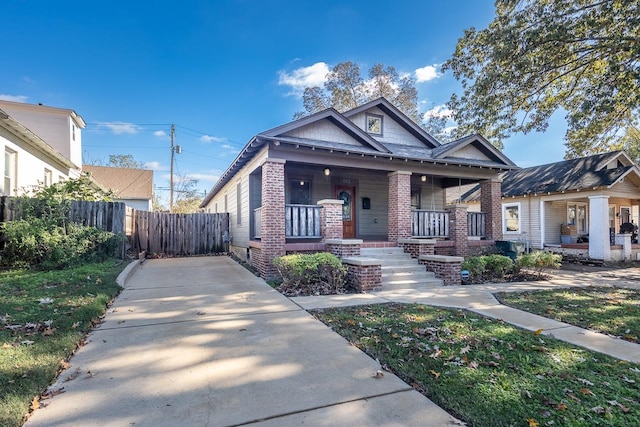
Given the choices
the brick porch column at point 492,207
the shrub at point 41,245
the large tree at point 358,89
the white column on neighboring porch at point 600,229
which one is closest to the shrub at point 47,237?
the shrub at point 41,245

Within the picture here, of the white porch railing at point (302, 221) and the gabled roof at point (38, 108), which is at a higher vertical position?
the gabled roof at point (38, 108)

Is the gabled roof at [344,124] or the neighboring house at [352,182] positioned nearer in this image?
the neighboring house at [352,182]

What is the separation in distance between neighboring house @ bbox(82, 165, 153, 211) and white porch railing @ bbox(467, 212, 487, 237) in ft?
77.9

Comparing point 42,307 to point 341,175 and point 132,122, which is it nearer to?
point 341,175

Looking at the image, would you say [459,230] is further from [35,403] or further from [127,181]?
[127,181]

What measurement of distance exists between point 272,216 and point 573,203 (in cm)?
1715

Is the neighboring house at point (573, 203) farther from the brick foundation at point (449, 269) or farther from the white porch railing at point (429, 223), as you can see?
the brick foundation at point (449, 269)

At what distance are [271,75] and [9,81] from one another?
11706mm

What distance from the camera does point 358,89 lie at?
24641mm

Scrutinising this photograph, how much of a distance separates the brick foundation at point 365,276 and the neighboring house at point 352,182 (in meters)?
1.67

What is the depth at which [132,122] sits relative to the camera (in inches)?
1087

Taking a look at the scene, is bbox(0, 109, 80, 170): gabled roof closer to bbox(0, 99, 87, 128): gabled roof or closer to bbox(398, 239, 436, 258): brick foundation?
bbox(0, 99, 87, 128): gabled roof

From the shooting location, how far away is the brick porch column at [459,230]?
10305 millimetres

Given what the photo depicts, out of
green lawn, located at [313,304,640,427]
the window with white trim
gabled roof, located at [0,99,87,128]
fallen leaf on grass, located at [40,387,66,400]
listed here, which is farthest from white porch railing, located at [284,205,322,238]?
gabled roof, located at [0,99,87,128]
